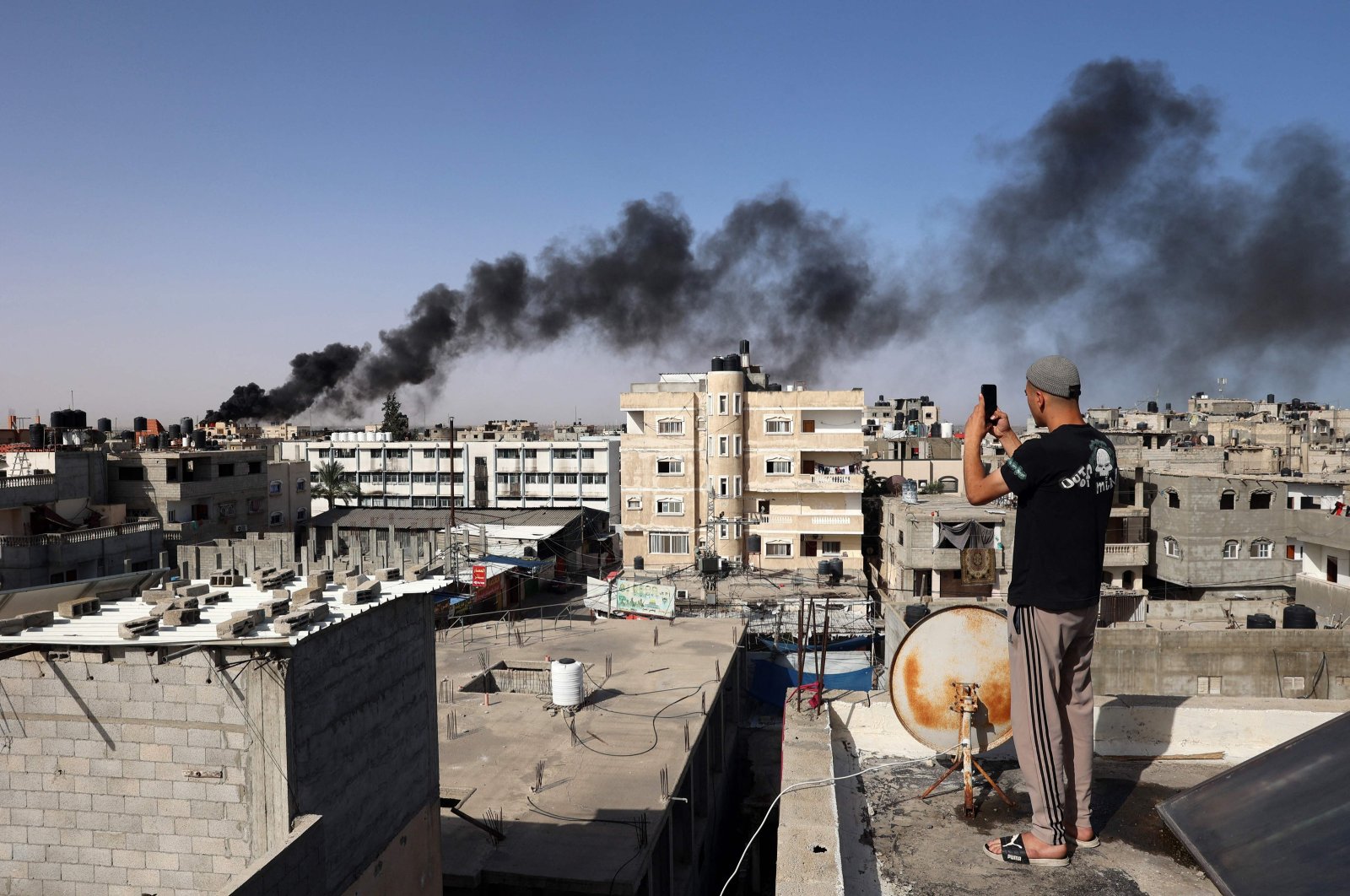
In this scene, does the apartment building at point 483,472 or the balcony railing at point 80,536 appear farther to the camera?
the apartment building at point 483,472

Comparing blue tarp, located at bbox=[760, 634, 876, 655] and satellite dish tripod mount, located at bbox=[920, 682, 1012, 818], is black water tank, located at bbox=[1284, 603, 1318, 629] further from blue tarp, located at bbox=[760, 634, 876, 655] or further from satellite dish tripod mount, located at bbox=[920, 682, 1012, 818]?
satellite dish tripod mount, located at bbox=[920, 682, 1012, 818]

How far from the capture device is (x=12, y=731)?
817cm

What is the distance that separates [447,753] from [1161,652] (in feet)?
47.5

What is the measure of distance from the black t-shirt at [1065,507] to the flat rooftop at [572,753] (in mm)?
9654

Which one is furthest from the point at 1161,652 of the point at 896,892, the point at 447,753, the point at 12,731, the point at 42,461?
the point at 42,461

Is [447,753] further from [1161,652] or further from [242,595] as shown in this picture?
[1161,652]

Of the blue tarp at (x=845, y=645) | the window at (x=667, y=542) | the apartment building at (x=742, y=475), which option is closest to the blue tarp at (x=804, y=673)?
the blue tarp at (x=845, y=645)

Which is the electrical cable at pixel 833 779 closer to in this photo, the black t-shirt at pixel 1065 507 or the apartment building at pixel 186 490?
the black t-shirt at pixel 1065 507

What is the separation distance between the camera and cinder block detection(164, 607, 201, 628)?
827cm

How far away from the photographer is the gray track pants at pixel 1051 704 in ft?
16.2

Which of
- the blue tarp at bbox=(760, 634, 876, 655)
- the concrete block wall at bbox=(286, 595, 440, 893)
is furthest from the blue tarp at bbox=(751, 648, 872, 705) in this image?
the concrete block wall at bbox=(286, 595, 440, 893)

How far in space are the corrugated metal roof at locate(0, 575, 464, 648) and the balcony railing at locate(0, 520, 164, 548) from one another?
26.6 meters

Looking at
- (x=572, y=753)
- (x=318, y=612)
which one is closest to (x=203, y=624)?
(x=318, y=612)

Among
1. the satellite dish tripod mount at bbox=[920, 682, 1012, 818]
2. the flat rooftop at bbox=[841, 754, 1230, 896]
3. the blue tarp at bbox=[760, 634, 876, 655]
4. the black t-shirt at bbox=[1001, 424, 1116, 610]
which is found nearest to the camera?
the black t-shirt at bbox=[1001, 424, 1116, 610]
